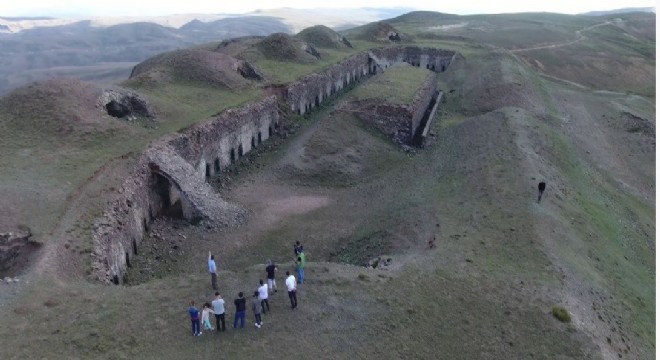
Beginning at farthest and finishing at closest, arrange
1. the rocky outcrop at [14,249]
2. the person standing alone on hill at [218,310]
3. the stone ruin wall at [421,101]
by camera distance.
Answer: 1. the stone ruin wall at [421,101]
2. the rocky outcrop at [14,249]
3. the person standing alone on hill at [218,310]

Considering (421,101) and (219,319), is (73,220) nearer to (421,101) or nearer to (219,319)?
(219,319)

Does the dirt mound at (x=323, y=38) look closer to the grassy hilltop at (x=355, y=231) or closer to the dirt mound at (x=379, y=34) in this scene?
the dirt mound at (x=379, y=34)

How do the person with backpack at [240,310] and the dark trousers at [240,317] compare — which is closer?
the person with backpack at [240,310]

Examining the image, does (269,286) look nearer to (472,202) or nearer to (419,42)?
(472,202)

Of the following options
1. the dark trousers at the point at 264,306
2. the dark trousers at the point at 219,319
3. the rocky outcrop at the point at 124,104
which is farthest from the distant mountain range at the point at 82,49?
the dark trousers at the point at 219,319

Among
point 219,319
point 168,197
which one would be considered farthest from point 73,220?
point 219,319

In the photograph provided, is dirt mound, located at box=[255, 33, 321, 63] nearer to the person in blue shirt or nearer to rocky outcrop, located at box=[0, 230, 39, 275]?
rocky outcrop, located at box=[0, 230, 39, 275]
